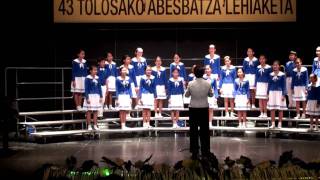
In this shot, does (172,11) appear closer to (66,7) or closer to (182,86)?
(182,86)

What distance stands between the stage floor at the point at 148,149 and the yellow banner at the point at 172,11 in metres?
3.90

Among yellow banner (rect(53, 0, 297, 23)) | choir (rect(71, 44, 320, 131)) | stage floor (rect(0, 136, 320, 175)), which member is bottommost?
stage floor (rect(0, 136, 320, 175))

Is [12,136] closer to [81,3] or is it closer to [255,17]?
[81,3]

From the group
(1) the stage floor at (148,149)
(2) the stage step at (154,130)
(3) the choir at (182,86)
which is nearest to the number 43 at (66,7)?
(3) the choir at (182,86)

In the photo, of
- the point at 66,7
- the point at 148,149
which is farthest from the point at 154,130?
the point at 66,7

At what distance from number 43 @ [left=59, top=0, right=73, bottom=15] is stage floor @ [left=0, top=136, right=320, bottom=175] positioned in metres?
4.22

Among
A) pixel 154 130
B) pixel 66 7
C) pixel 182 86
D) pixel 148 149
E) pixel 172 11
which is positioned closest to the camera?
pixel 148 149

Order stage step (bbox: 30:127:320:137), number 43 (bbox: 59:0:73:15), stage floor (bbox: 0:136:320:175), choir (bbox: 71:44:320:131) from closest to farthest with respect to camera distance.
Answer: stage floor (bbox: 0:136:320:175), stage step (bbox: 30:127:320:137), choir (bbox: 71:44:320:131), number 43 (bbox: 59:0:73:15)

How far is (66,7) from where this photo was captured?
16.9m

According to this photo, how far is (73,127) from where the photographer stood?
1588cm

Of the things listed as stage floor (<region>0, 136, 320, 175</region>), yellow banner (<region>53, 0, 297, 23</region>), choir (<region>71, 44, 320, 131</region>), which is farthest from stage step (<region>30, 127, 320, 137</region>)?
yellow banner (<region>53, 0, 297, 23</region>)

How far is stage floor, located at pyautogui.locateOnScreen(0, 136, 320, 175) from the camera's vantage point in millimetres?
11287

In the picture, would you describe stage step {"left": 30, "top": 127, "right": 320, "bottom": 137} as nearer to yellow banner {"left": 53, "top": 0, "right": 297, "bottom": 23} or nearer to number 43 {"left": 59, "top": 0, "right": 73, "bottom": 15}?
yellow banner {"left": 53, "top": 0, "right": 297, "bottom": 23}

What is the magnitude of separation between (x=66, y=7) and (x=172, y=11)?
3.08m
